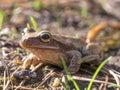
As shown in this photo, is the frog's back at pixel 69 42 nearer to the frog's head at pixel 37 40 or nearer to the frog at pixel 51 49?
the frog at pixel 51 49

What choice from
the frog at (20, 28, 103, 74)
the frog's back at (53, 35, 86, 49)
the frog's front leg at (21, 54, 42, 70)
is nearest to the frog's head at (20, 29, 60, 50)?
the frog at (20, 28, 103, 74)

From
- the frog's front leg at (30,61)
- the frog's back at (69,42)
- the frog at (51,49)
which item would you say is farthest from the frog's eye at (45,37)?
the frog's front leg at (30,61)

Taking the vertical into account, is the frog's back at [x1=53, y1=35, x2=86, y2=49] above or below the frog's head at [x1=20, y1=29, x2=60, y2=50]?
below

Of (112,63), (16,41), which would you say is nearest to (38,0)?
(16,41)

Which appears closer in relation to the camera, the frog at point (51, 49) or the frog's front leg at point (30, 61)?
the frog at point (51, 49)

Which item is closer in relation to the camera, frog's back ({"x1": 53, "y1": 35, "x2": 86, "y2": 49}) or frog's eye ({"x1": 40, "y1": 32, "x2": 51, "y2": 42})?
frog's eye ({"x1": 40, "y1": 32, "x2": 51, "y2": 42})

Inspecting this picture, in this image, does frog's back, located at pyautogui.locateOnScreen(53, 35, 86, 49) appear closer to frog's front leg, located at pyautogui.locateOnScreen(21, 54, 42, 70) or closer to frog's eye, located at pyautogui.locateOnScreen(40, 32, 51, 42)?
frog's eye, located at pyautogui.locateOnScreen(40, 32, 51, 42)

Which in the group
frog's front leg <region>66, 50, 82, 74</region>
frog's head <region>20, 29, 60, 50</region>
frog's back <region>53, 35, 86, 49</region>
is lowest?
frog's front leg <region>66, 50, 82, 74</region>

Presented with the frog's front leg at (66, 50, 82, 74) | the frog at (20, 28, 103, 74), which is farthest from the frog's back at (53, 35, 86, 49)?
the frog's front leg at (66, 50, 82, 74)

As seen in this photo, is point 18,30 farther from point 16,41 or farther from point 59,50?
point 59,50
